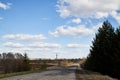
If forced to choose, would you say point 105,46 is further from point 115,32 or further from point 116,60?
point 116,60

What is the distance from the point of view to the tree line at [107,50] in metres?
50.3

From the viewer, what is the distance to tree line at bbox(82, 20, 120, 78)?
5028 cm

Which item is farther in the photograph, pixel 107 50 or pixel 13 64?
pixel 13 64

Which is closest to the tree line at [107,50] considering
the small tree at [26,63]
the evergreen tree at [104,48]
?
the evergreen tree at [104,48]

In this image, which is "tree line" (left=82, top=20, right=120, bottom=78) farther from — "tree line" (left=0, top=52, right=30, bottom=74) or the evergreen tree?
"tree line" (left=0, top=52, right=30, bottom=74)

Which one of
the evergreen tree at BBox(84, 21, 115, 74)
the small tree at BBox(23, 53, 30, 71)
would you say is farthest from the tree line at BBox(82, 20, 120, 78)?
the small tree at BBox(23, 53, 30, 71)

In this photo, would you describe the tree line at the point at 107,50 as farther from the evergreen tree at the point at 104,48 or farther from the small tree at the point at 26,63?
the small tree at the point at 26,63

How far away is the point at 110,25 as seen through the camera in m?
58.7

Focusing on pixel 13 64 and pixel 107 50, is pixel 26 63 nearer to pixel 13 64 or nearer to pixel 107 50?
pixel 13 64

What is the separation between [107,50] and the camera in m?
54.1

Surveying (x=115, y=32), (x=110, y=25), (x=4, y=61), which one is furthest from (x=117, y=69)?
(x=4, y=61)

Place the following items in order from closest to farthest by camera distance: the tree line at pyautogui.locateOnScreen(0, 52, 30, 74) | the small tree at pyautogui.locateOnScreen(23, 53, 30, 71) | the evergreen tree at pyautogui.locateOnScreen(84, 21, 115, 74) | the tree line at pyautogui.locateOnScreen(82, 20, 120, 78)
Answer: the tree line at pyautogui.locateOnScreen(82, 20, 120, 78) < the evergreen tree at pyautogui.locateOnScreen(84, 21, 115, 74) < the tree line at pyautogui.locateOnScreen(0, 52, 30, 74) < the small tree at pyautogui.locateOnScreen(23, 53, 30, 71)

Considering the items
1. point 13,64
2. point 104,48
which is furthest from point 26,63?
point 104,48

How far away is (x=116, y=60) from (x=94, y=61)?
11003 mm
